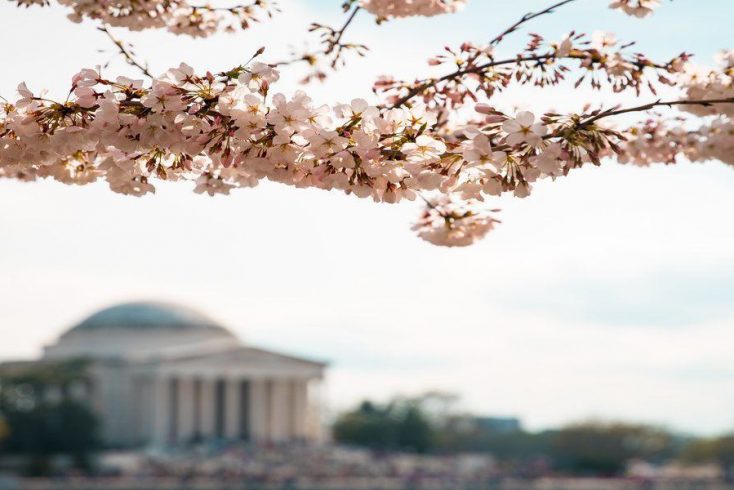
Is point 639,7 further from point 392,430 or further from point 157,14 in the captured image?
Answer: point 392,430

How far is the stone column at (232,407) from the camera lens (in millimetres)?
127375

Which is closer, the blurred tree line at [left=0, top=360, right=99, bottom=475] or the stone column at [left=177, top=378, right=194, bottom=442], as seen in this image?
the blurred tree line at [left=0, top=360, right=99, bottom=475]

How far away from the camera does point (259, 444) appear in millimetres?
113375

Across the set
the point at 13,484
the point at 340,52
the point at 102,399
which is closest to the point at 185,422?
the point at 102,399

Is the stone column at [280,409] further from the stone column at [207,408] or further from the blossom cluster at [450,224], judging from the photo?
the blossom cluster at [450,224]

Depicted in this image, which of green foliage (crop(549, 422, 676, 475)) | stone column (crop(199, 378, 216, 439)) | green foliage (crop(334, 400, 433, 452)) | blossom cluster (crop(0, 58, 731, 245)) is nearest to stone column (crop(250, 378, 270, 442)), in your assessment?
stone column (crop(199, 378, 216, 439))

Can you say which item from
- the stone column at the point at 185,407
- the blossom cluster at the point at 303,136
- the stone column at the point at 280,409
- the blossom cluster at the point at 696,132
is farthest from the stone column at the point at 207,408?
the blossom cluster at the point at 303,136

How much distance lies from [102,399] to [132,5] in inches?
4566

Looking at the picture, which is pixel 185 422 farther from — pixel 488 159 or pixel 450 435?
pixel 488 159

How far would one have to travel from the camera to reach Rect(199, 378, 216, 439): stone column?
127m

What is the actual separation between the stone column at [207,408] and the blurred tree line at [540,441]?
11.4m

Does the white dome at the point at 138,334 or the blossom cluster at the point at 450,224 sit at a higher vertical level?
the white dome at the point at 138,334

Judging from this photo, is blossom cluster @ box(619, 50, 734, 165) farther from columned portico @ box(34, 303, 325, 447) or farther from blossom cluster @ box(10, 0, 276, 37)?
columned portico @ box(34, 303, 325, 447)

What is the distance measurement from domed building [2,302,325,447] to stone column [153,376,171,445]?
81 millimetres
